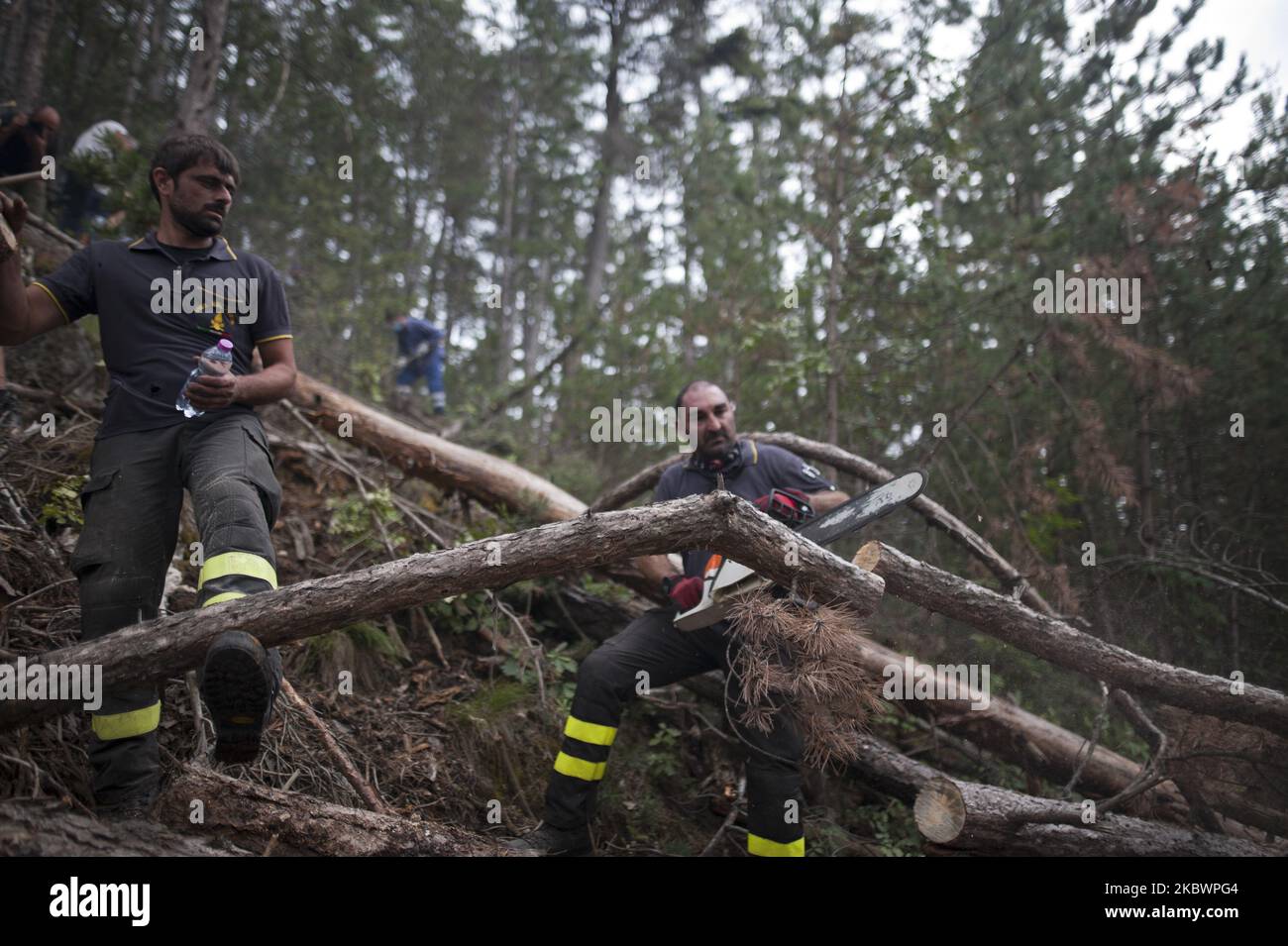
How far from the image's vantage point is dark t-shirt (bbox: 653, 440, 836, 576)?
3.74 metres

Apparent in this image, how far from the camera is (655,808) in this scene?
149 inches

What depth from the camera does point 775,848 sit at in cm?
304

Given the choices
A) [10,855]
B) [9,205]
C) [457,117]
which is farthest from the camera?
[457,117]

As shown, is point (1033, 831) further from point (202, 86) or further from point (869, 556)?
point (202, 86)

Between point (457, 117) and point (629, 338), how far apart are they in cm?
780

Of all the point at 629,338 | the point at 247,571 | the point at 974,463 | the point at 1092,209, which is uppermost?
the point at 1092,209

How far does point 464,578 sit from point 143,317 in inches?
57.5

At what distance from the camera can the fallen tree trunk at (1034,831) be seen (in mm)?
3148

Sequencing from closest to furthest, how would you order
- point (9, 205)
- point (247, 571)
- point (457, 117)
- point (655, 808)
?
1. point (247, 571)
2. point (9, 205)
3. point (655, 808)
4. point (457, 117)

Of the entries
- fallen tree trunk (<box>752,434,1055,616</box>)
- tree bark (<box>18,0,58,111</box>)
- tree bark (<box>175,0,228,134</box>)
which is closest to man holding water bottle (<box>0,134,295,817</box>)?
fallen tree trunk (<box>752,434,1055,616</box>)

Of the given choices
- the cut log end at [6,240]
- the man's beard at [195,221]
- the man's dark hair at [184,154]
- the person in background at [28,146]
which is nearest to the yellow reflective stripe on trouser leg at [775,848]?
the man's beard at [195,221]

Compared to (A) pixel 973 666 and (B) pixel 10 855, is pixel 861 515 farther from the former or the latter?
(B) pixel 10 855
